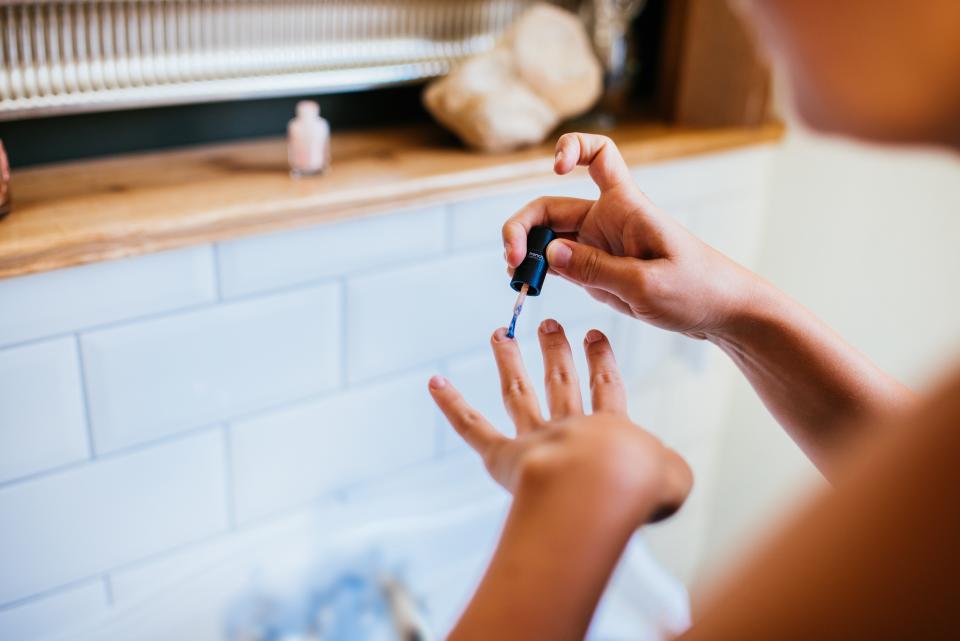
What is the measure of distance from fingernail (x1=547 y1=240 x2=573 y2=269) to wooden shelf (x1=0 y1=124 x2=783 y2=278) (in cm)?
28

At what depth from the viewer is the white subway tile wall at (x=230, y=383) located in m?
0.79

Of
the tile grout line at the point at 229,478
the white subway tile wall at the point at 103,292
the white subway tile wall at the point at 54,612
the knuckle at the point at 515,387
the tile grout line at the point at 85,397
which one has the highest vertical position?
the knuckle at the point at 515,387

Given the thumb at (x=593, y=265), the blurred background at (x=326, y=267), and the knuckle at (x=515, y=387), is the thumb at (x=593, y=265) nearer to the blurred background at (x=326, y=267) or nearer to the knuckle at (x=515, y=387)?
the knuckle at (x=515, y=387)

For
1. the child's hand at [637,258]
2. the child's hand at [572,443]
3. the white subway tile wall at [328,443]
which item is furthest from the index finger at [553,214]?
the white subway tile wall at [328,443]

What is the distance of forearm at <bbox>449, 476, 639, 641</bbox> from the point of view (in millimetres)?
434

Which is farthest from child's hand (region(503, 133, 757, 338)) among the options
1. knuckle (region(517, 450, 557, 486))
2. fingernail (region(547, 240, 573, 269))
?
knuckle (region(517, 450, 557, 486))

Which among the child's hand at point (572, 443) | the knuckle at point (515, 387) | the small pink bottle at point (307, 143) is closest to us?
the child's hand at point (572, 443)

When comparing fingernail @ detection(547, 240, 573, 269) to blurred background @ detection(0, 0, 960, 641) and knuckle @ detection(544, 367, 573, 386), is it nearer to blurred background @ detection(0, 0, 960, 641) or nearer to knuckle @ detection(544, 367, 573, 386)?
knuckle @ detection(544, 367, 573, 386)

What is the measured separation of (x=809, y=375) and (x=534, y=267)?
8.9 inches

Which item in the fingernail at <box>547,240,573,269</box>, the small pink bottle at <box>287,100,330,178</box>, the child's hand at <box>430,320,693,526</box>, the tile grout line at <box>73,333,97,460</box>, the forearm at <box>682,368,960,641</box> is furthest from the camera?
the small pink bottle at <box>287,100,330,178</box>

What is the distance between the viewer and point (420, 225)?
37.5 inches

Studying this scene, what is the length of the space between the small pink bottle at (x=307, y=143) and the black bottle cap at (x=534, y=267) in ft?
1.05

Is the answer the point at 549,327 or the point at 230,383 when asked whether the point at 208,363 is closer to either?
the point at 230,383

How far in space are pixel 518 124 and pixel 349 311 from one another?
0.28 m
